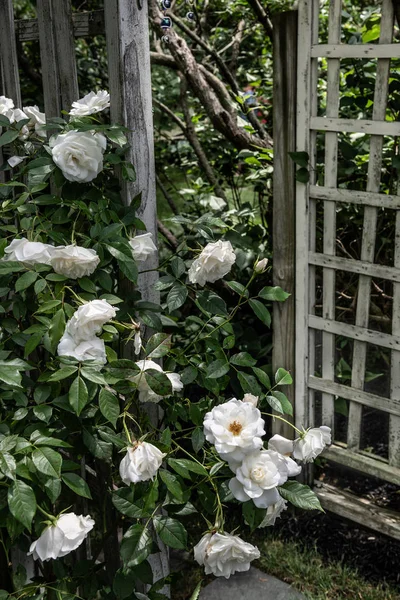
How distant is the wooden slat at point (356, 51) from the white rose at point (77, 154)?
36.9 inches

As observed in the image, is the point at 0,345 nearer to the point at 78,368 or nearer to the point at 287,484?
the point at 78,368

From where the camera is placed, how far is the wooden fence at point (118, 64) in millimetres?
1907

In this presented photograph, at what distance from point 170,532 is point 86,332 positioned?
0.49 meters

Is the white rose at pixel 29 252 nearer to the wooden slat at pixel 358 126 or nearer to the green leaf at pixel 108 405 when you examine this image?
the green leaf at pixel 108 405

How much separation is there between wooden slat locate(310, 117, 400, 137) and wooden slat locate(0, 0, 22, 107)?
0.96m

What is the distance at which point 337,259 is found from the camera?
2.56 meters

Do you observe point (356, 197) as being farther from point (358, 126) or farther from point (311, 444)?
point (311, 444)

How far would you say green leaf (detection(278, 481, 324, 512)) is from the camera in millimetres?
1668

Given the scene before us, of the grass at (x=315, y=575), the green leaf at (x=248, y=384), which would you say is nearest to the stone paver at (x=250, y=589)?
the grass at (x=315, y=575)

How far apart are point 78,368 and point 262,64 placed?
3432 mm

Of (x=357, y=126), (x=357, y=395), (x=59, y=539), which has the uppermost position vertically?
(x=357, y=126)

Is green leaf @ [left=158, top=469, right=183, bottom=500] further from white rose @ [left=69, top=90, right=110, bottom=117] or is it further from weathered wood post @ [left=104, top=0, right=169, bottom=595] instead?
white rose @ [left=69, top=90, right=110, bottom=117]

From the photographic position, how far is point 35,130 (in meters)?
2.12

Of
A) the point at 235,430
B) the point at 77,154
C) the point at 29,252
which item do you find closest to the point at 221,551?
the point at 235,430
